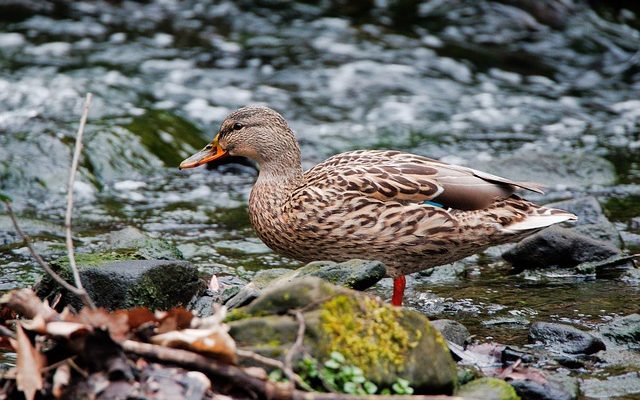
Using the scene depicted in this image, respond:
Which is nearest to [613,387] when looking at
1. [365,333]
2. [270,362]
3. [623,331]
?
[623,331]

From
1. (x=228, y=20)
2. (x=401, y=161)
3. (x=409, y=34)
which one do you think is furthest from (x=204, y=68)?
(x=401, y=161)

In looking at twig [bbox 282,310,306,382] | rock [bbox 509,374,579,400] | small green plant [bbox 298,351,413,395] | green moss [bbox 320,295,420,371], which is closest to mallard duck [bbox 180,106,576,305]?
rock [bbox 509,374,579,400]

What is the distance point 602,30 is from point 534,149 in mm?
5139

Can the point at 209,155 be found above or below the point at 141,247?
above

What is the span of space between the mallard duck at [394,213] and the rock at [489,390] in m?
2.05

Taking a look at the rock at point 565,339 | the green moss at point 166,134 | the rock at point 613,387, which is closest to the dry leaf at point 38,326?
the rock at point 613,387

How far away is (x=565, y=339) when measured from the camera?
5387mm

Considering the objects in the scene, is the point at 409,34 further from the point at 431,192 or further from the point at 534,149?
the point at 431,192

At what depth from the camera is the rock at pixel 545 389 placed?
179 inches

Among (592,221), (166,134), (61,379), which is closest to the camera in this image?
(61,379)

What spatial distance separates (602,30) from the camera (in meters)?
15.5

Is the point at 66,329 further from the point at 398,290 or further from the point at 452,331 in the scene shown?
the point at 398,290

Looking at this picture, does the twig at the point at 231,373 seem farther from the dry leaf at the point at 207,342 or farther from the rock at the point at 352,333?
the rock at the point at 352,333

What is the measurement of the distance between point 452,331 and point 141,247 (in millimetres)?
2595
